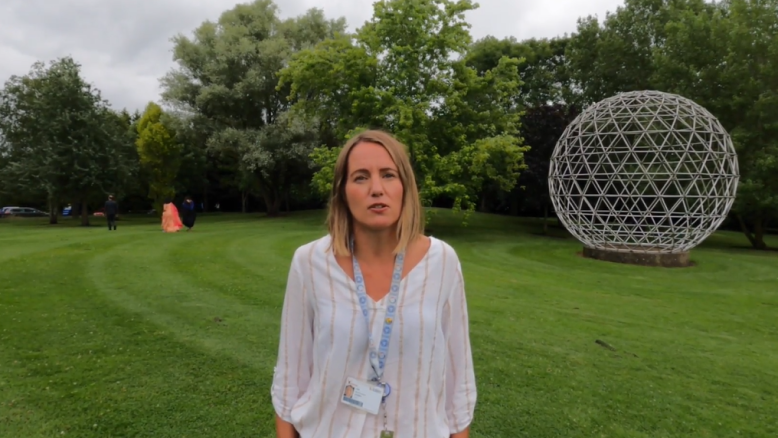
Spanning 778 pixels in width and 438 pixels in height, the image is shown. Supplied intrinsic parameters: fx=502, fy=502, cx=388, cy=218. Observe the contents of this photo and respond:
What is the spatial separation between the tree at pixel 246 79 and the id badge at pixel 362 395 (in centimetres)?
2869

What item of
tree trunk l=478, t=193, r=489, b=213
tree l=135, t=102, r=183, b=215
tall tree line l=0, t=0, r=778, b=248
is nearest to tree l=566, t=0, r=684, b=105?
tall tree line l=0, t=0, r=778, b=248

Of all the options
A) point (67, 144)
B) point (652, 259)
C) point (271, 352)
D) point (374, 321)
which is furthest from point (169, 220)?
point (374, 321)

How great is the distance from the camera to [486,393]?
5.12m

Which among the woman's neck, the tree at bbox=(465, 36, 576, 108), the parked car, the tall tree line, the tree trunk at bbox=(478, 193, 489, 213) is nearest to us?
the woman's neck

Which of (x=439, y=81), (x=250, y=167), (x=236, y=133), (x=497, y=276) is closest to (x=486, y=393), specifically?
(x=497, y=276)

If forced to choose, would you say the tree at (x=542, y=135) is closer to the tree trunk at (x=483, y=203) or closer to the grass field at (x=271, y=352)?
the tree trunk at (x=483, y=203)

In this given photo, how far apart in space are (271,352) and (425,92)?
61.6ft

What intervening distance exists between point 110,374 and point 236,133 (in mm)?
27170

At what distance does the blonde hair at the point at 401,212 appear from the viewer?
6.41ft

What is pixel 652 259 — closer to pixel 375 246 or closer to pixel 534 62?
pixel 375 246

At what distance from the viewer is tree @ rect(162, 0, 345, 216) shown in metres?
30.9

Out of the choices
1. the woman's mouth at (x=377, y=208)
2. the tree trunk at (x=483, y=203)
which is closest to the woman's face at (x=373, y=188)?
the woman's mouth at (x=377, y=208)

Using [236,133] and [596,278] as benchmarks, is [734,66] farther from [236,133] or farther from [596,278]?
[236,133]

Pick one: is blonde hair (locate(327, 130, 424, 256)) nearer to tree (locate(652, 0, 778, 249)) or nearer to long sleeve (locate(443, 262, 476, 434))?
long sleeve (locate(443, 262, 476, 434))
